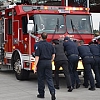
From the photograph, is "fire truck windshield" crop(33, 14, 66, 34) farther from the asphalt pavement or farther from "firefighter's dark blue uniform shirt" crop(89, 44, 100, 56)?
the asphalt pavement

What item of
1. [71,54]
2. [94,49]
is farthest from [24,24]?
[94,49]

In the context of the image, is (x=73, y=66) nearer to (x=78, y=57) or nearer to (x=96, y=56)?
(x=78, y=57)

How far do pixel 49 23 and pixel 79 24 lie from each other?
1.16 metres

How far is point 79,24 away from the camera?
39.7 feet

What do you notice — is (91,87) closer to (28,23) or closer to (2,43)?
(28,23)

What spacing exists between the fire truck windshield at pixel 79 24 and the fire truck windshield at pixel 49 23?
0.25 metres

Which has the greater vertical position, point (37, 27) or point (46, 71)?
point (37, 27)

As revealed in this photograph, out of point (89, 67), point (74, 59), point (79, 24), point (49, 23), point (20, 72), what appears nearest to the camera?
point (74, 59)

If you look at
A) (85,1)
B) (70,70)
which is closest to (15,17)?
(70,70)

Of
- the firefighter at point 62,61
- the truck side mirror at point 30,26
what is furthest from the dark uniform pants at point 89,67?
the truck side mirror at point 30,26

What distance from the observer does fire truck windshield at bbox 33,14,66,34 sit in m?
11.6

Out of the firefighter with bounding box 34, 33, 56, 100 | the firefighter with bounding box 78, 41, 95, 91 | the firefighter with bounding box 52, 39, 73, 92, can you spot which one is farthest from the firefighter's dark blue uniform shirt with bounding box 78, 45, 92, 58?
the firefighter with bounding box 34, 33, 56, 100

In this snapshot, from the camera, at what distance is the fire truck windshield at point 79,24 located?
1198 cm

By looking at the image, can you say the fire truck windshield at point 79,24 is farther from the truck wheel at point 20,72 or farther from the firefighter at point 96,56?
the truck wheel at point 20,72
